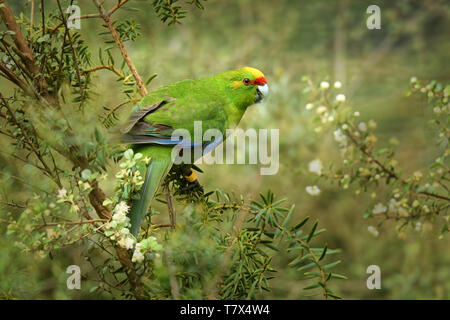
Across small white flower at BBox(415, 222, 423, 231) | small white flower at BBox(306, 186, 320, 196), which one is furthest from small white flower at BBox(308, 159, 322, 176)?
small white flower at BBox(415, 222, 423, 231)

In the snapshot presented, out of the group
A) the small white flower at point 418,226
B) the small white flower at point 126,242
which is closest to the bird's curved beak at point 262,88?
the small white flower at point 418,226

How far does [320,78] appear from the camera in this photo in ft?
6.14

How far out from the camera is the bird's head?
5.28ft

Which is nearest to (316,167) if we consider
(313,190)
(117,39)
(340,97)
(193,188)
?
(313,190)

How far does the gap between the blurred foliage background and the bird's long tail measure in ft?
0.47

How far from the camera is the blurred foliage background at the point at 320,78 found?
1.62 metres

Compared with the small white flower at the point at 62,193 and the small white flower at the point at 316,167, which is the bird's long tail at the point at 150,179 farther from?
the small white flower at the point at 316,167

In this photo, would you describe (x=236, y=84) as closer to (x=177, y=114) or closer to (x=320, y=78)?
(x=177, y=114)

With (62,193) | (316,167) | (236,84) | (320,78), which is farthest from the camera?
(320,78)

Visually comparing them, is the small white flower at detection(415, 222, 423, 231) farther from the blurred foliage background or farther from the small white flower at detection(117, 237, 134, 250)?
the small white flower at detection(117, 237, 134, 250)

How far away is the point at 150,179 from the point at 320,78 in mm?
961
